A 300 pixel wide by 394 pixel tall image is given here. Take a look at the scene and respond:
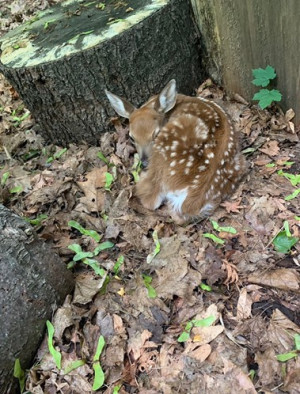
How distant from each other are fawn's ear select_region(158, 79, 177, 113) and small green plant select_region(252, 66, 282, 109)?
76 cm

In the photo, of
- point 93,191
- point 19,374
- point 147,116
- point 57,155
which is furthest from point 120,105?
point 19,374

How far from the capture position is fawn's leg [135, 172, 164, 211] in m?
3.53

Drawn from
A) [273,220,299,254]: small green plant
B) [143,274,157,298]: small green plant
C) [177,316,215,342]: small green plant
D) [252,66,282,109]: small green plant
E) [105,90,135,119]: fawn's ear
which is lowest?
[177,316,215,342]: small green plant

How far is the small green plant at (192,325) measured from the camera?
265cm

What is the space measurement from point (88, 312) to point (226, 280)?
103cm

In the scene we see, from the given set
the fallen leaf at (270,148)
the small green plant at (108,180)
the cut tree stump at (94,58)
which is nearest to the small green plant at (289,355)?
the fallen leaf at (270,148)

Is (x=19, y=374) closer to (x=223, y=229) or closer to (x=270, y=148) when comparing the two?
(x=223, y=229)

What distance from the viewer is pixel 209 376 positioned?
2473mm

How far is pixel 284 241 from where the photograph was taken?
2.99 metres

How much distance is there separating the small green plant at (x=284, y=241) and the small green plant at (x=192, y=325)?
29.7 inches

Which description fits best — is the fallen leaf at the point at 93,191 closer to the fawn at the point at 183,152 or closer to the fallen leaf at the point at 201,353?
the fawn at the point at 183,152

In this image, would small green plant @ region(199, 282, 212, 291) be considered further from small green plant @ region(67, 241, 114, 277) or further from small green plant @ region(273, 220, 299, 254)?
small green plant @ region(67, 241, 114, 277)

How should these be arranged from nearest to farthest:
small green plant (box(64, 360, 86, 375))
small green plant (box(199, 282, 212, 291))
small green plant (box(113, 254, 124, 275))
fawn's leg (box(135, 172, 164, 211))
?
small green plant (box(64, 360, 86, 375)) → small green plant (box(199, 282, 212, 291)) → small green plant (box(113, 254, 124, 275)) → fawn's leg (box(135, 172, 164, 211))

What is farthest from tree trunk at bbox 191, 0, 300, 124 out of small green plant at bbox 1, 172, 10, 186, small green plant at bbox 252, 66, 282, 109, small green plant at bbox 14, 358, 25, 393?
small green plant at bbox 14, 358, 25, 393
